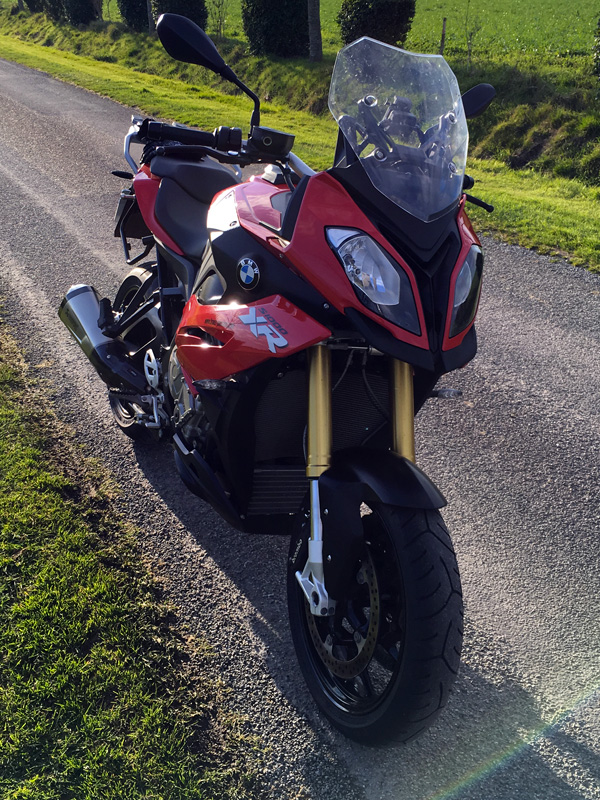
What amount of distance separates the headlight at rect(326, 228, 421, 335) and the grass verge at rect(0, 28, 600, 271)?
504cm

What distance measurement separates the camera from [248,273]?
2418 millimetres

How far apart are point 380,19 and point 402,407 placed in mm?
18141

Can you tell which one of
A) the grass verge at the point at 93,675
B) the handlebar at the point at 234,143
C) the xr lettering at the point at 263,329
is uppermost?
the handlebar at the point at 234,143

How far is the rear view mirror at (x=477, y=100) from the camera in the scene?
109 inches

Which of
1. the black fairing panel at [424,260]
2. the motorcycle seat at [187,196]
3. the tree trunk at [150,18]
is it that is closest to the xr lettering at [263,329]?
the black fairing panel at [424,260]

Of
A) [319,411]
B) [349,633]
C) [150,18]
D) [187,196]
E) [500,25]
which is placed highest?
[500,25]

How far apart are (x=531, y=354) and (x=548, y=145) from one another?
8.32 metres

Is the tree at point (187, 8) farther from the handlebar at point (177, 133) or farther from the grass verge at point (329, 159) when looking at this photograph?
the handlebar at point (177, 133)

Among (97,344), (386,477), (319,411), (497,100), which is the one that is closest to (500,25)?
(497,100)

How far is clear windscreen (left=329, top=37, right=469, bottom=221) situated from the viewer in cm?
223

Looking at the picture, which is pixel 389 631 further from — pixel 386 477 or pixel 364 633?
pixel 386 477

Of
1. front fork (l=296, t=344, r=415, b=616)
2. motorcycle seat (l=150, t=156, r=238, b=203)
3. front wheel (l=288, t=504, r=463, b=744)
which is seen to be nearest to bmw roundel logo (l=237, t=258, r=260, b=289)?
front fork (l=296, t=344, r=415, b=616)

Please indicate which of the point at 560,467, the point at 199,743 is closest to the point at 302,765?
the point at 199,743

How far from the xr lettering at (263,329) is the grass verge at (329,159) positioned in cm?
507
